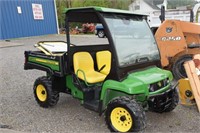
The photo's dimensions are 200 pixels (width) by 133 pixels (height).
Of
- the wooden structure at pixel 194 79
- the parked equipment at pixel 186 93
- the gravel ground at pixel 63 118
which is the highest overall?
the wooden structure at pixel 194 79

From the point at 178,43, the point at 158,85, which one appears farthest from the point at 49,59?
the point at 178,43

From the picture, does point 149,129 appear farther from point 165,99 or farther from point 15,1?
point 15,1

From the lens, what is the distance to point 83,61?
13.8 ft

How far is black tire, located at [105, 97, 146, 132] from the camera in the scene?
3.06 m

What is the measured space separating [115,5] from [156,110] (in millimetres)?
27669

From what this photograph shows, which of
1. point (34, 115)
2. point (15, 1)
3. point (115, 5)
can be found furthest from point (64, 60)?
point (115, 5)

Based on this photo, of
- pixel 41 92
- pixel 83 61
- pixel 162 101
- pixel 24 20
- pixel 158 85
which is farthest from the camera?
pixel 24 20

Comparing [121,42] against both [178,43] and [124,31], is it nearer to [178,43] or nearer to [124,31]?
[124,31]

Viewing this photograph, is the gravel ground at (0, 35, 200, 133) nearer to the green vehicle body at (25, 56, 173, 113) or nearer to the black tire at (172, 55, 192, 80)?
the green vehicle body at (25, 56, 173, 113)

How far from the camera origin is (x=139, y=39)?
373 cm

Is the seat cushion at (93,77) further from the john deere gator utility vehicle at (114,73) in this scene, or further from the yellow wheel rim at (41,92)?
the yellow wheel rim at (41,92)

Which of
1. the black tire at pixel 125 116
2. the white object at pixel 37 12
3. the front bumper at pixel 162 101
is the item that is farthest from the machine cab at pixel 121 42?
the white object at pixel 37 12

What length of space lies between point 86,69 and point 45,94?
87 centimetres

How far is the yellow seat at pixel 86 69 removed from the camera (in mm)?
3823
